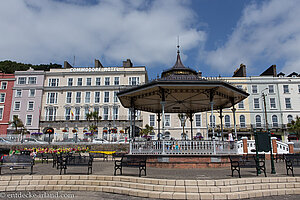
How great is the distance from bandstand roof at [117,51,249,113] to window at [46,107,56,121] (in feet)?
103

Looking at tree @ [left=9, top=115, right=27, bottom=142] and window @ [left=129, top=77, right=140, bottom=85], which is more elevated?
window @ [left=129, top=77, right=140, bottom=85]

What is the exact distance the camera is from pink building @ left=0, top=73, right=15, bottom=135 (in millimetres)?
45178

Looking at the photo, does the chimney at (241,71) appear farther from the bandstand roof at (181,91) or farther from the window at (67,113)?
the window at (67,113)

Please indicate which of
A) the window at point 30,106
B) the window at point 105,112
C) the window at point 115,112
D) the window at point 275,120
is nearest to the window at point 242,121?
the window at point 275,120

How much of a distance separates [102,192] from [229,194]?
4618 mm

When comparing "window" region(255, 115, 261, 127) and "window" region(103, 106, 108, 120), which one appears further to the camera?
"window" region(103, 106, 108, 120)

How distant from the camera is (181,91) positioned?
15.0 metres

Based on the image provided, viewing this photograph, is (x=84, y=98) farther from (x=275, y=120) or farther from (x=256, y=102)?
(x=275, y=120)

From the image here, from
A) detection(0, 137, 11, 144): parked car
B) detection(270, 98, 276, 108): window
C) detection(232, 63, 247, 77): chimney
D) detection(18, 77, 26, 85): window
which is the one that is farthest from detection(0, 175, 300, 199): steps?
detection(18, 77, 26, 85): window

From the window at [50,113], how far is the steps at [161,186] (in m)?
39.2

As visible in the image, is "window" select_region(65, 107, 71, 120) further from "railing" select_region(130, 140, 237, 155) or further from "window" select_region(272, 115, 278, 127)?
"window" select_region(272, 115, 278, 127)

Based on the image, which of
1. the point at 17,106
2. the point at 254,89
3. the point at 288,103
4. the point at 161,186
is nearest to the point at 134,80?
the point at 254,89

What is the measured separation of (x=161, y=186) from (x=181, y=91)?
8.09 m

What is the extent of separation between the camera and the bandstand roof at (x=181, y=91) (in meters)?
13.7
